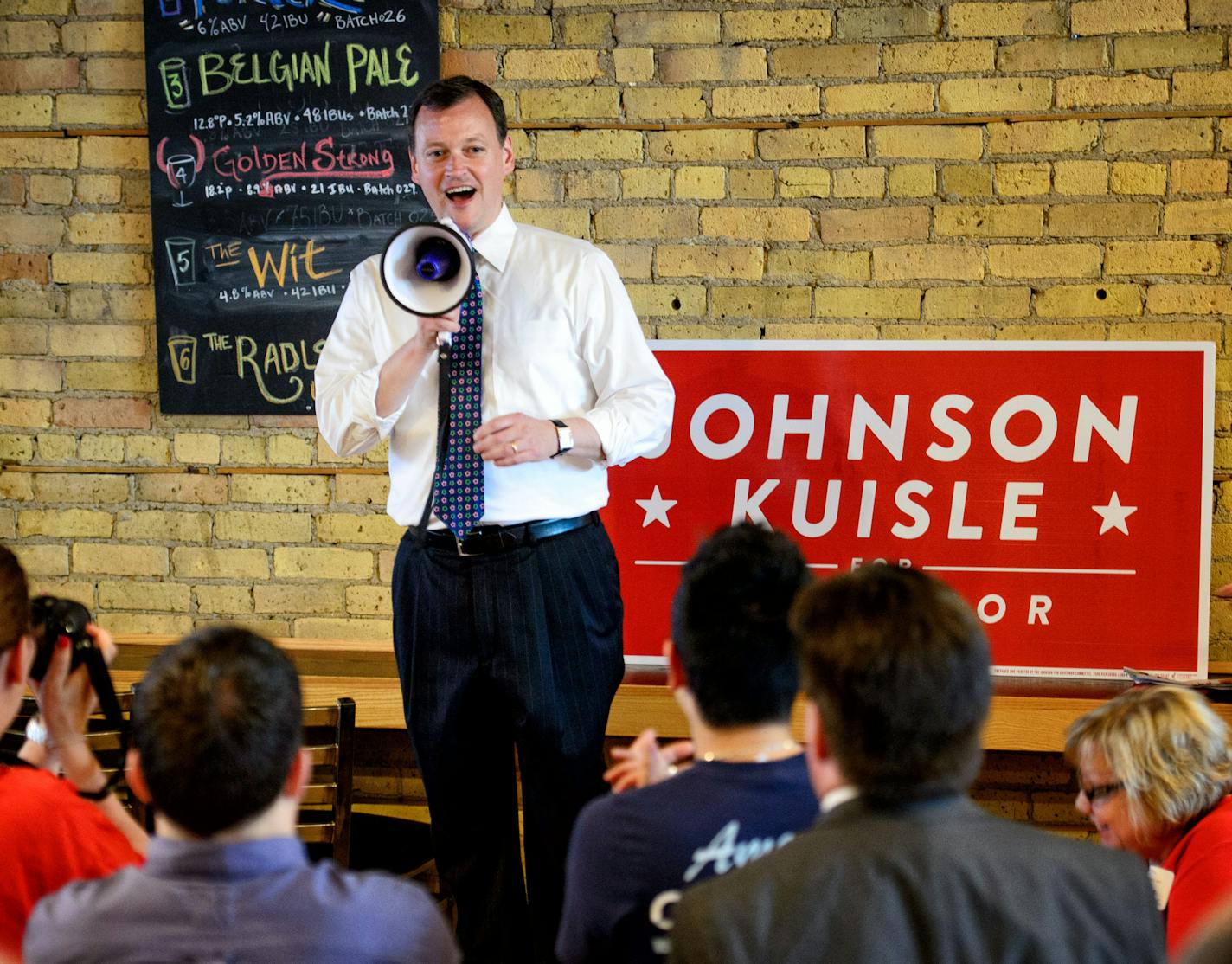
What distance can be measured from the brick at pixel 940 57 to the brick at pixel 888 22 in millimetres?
32

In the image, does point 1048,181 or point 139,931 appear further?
point 1048,181

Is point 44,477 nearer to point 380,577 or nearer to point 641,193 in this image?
point 380,577

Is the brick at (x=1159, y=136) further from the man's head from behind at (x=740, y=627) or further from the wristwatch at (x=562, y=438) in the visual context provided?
the man's head from behind at (x=740, y=627)

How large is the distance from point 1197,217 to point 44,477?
3.20 meters

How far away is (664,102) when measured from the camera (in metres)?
3.37

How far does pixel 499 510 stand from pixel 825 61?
5.46ft

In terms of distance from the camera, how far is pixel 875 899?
104 centimetres

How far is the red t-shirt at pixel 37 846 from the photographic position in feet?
4.61

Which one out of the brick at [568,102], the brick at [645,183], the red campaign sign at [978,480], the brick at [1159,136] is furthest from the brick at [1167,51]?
the brick at [568,102]

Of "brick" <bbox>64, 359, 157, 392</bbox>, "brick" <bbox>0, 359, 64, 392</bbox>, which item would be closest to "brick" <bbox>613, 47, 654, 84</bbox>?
"brick" <bbox>64, 359, 157, 392</bbox>

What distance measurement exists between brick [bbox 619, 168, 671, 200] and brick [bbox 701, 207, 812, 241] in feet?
0.41

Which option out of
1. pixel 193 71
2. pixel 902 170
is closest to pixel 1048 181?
pixel 902 170

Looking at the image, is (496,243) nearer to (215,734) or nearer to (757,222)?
(757,222)

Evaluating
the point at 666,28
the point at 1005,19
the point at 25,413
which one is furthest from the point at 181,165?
the point at 1005,19
